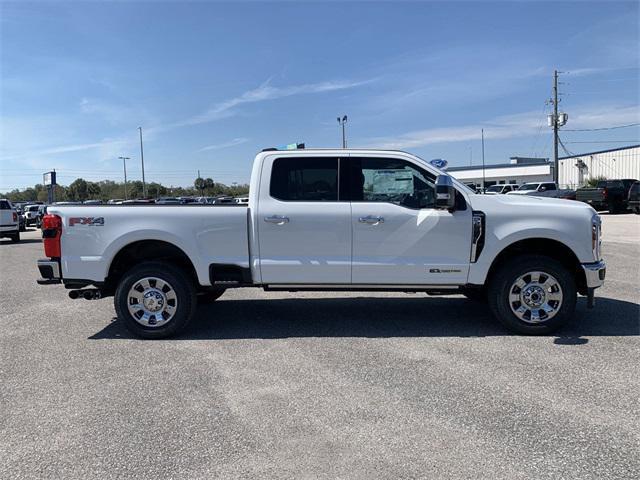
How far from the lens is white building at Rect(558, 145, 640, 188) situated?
5278cm

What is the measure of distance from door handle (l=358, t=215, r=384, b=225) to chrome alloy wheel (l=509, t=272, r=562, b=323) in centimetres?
165

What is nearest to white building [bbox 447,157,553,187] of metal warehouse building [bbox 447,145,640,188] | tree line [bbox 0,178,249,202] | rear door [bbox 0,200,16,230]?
metal warehouse building [bbox 447,145,640,188]

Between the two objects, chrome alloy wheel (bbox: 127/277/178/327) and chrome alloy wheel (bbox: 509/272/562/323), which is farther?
chrome alloy wheel (bbox: 127/277/178/327)

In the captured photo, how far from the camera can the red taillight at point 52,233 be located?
5895 mm

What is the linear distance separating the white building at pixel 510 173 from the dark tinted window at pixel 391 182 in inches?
2450

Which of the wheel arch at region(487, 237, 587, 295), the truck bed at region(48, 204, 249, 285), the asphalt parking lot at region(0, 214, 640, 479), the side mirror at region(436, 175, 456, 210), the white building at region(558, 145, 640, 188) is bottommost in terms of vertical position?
the asphalt parking lot at region(0, 214, 640, 479)

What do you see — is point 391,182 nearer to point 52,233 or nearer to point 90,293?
point 90,293

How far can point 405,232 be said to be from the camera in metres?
5.84

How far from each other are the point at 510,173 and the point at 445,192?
76.5m

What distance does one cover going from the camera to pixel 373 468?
10.3 feet

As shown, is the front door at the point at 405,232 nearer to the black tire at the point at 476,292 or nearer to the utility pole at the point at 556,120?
the black tire at the point at 476,292

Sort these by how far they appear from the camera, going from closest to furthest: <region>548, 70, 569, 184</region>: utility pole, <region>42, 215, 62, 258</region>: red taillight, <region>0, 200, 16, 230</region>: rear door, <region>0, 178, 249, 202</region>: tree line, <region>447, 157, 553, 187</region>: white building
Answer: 1. <region>42, 215, 62, 258</region>: red taillight
2. <region>0, 200, 16, 230</region>: rear door
3. <region>548, 70, 569, 184</region>: utility pole
4. <region>447, 157, 553, 187</region>: white building
5. <region>0, 178, 249, 202</region>: tree line

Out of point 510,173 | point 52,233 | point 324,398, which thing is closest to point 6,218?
point 52,233

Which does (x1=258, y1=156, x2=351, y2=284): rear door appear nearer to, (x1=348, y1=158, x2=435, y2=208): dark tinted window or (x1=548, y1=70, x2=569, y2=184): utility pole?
(x1=348, y1=158, x2=435, y2=208): dark tinted window
